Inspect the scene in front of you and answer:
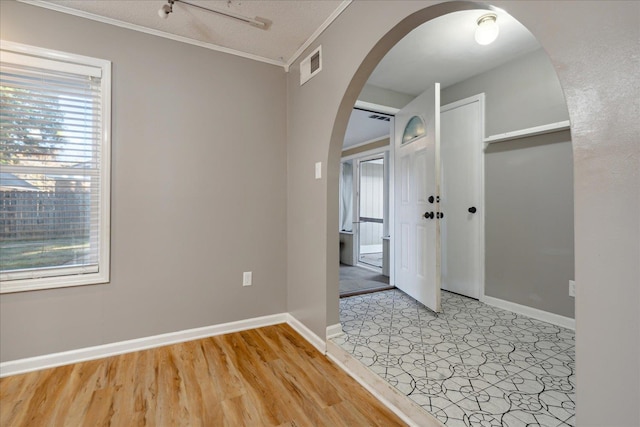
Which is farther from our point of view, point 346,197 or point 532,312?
point 346,197

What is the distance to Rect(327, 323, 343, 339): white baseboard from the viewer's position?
2252 mm

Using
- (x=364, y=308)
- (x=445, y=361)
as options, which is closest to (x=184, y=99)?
(x=364, y=308)

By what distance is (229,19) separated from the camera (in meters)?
2.20

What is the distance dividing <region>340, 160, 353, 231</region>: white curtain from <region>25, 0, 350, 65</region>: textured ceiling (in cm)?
367

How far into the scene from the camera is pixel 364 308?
2939mm

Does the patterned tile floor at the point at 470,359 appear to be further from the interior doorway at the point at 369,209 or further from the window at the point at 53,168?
the interior doorway at the point at 369,209

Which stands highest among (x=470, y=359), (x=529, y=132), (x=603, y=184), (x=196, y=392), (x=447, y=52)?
(x=447, y=52)

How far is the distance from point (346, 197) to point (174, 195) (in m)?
4.14

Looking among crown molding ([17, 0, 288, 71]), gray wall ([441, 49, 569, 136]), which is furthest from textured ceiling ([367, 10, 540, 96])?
crown molding ([17, 0, 288, 71])

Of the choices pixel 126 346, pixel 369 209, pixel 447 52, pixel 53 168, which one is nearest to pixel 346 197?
pixel 369 209

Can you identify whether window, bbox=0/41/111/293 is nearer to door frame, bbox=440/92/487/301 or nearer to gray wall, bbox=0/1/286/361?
gray wall, bbox=0/1/286/361

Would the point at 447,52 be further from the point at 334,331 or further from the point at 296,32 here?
the point at 334,331

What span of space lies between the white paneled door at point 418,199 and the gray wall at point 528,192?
0.74 meters

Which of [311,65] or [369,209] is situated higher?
[311,65]
